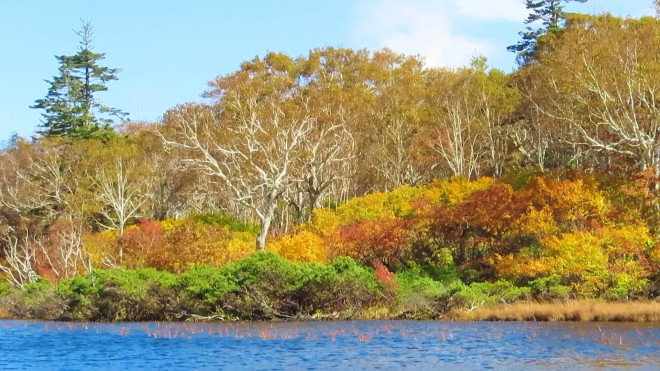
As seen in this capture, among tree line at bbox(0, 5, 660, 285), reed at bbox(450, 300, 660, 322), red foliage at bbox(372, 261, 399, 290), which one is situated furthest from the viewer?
tree line at bbox(0, 5, 660, 285)

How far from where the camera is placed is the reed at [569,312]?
2841 centimetres

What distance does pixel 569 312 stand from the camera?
95.2 ft

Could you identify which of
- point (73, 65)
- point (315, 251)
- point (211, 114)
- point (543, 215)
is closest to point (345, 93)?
point (211, 114)

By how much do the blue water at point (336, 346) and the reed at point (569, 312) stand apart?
1.28 metres

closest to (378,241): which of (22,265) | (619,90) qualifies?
(619,90)

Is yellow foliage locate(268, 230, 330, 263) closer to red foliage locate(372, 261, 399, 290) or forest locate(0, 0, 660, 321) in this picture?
forest locate(0, 0, 660, 321)

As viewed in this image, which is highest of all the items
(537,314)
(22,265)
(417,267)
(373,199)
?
(373,199)

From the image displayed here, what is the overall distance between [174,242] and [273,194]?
6.05 meters

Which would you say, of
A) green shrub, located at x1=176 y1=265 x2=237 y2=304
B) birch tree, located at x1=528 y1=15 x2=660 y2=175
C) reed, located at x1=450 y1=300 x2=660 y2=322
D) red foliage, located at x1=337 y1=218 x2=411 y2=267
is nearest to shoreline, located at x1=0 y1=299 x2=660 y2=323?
reed, located at x1=450 y1=300 x2=660 y2=322

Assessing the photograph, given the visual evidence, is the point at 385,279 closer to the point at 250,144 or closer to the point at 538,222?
the point at 538,222

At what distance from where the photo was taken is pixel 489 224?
37.0m

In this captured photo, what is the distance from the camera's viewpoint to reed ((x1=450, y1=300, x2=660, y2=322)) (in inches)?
1118

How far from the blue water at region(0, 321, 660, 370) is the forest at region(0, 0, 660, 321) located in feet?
9.29

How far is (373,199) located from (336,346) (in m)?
23.1
